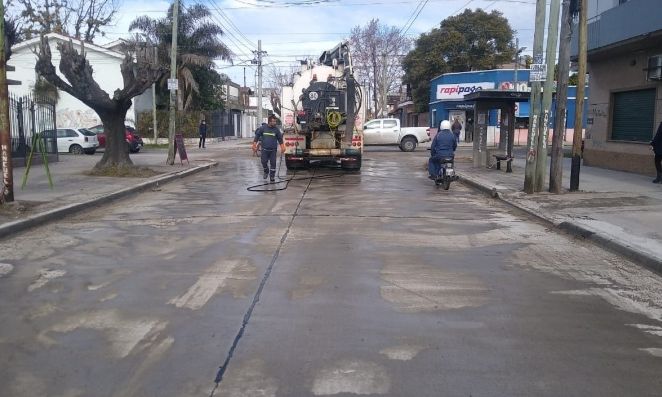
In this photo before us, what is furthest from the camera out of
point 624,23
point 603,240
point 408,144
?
point 408,144

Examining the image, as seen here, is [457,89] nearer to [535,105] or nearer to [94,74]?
[94,74]

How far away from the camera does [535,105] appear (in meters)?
13.7

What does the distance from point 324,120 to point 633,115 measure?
9509 mm

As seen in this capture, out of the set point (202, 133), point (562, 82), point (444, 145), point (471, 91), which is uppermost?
point (471, 91)

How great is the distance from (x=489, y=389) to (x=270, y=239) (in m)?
5.29

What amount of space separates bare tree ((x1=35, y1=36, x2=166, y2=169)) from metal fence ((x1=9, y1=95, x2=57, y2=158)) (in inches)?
137

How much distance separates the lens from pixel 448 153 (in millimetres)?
15414

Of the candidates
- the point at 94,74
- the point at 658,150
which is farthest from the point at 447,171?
the point at 94,74

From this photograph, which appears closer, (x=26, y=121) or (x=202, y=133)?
(x=26, y=121)

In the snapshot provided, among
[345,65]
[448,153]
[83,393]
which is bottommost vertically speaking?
[83,393]

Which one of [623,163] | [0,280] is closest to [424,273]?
[0,280]

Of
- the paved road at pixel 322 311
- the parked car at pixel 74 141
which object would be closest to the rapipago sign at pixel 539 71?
the paved road at pixel 322 311

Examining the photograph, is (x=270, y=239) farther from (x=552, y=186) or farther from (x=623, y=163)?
(x=623, y=163)

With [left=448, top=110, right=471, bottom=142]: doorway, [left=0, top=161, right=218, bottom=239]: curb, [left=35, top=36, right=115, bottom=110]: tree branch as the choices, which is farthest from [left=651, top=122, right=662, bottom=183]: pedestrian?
[left=448, top=110, right=471, bottom=142]: doorway
